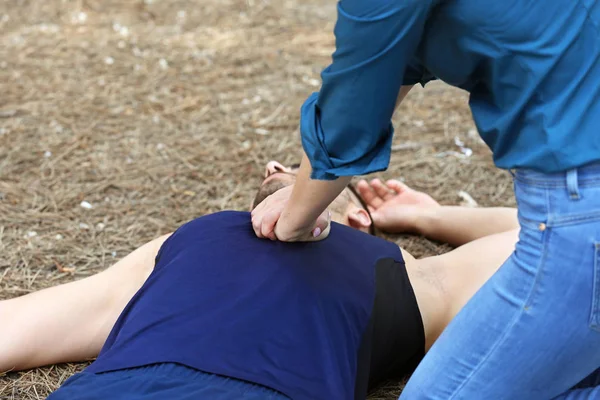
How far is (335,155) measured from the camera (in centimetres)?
134

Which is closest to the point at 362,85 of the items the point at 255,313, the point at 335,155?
the point at 335,155

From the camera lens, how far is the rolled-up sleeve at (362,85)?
3.81 feet

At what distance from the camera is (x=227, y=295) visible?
170 cm

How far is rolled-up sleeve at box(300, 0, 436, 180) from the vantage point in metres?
1.16

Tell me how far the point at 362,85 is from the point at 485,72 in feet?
0.72

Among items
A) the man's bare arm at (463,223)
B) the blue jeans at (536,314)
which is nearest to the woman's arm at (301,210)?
the blue jeans at (536,314)

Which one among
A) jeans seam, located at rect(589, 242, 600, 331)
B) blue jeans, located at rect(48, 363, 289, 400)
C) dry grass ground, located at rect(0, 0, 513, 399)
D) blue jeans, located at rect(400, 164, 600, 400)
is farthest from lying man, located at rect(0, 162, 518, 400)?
jeans seam, located at rect(589, 242, 600, 331)

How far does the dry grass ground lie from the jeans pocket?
0.82 meters

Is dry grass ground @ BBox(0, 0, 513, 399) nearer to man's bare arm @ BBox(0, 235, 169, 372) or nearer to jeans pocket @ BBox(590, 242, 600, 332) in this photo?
man's bare arm @ BBox(0, 235, 169, 372)

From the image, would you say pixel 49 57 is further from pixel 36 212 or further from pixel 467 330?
pixel 467 330

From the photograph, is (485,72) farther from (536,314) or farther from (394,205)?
(394,205)

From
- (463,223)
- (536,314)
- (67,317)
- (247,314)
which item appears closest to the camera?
(536,314)

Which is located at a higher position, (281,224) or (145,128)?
(281,224)

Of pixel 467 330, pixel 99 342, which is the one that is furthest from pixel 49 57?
pixel 467 330
